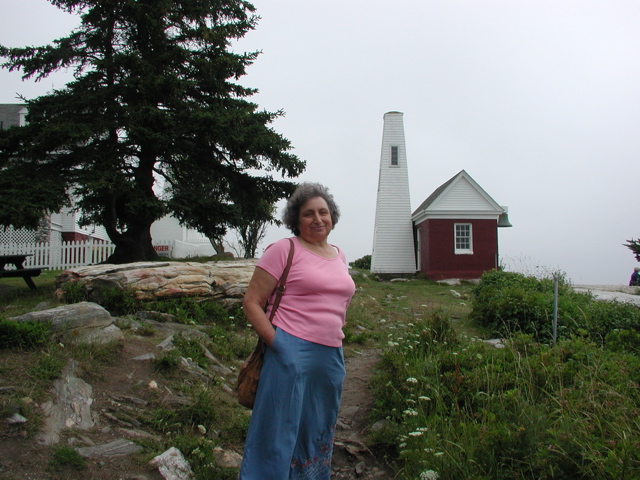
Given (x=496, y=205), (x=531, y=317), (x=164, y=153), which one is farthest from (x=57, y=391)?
(x=496, y=205)

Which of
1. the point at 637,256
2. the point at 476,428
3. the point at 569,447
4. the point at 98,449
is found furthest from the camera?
the point at 637,256

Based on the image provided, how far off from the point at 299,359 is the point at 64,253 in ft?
61.3

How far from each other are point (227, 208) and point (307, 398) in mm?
9569

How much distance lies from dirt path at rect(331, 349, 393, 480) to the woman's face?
2058 millimetres

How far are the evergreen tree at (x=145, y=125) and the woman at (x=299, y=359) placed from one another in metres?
8.62

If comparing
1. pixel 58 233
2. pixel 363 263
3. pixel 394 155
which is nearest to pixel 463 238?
pixel 394 155

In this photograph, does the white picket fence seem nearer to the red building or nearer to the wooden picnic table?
the wooden picnic table

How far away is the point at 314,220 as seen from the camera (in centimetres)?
303

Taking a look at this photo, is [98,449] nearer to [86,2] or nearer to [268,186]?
[268,186]

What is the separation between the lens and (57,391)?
12.6 feet

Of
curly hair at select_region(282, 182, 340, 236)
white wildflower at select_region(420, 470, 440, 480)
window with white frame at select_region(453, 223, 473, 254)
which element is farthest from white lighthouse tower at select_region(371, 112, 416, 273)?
curly hair at select_region(282, 182, 340, 236)

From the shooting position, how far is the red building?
73.6 ft

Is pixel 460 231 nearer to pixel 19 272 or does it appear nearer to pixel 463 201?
pixel 463 201

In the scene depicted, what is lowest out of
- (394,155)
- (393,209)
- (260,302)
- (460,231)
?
(260,302)
